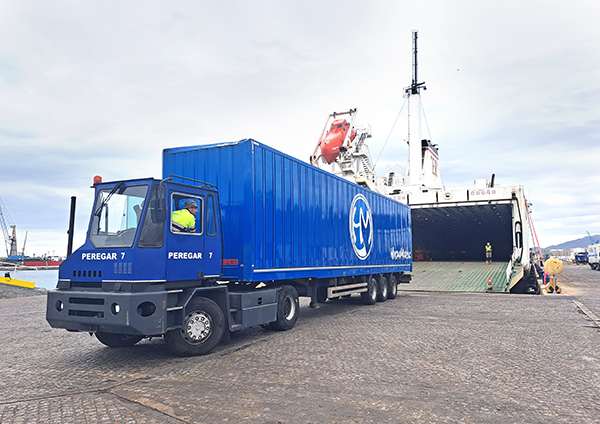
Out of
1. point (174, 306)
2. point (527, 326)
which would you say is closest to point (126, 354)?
point (174, 306)

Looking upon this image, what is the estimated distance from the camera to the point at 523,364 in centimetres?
668

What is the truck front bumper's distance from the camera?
20.7 ft

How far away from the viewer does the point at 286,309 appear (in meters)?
9.92

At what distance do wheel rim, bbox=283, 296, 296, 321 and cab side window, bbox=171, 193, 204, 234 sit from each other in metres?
3.30

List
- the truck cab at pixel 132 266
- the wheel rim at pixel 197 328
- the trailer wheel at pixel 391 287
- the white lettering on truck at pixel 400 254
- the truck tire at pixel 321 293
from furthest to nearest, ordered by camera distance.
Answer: the trailer wheel at pixel 391 287 → the white lettering on truck at pixel 400 254 → the truck tire at pixel 321 293 → the wheel rim at pixel 197 328 → the truck cab at pixel 132 266

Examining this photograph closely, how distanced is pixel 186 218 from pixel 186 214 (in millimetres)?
73

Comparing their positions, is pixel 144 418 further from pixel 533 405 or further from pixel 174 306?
pixel 533 405

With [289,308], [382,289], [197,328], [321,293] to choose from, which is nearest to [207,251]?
[197,328]

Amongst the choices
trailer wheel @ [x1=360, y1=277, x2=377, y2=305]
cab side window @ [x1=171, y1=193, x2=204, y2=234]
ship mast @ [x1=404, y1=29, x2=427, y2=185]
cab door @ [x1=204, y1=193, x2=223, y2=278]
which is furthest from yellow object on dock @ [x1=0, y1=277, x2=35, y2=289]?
ship mast @ [x1=404, y1=29, x2=427, y2=185]

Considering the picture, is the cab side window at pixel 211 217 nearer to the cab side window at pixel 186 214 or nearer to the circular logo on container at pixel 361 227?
the cab side window at pixel 186 214

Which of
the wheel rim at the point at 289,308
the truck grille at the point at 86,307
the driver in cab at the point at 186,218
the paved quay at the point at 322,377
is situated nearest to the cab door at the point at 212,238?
the driver in cab at the point at 186,218

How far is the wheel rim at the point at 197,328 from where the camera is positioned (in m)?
7.15

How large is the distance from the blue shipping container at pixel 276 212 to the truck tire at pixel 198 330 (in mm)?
992

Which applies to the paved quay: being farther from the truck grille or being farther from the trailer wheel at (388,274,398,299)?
the trailer wheel at (388,274,398,299)
